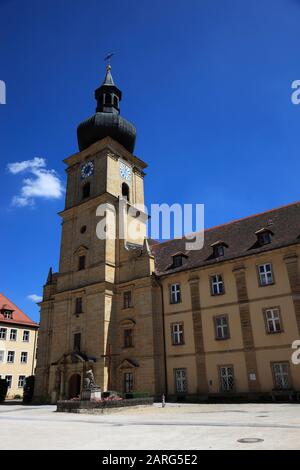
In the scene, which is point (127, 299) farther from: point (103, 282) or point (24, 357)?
point (24, 357)

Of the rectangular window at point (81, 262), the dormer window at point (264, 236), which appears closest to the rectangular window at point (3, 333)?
the rectangular window at point (81, 262)

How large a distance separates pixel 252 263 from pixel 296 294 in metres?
3.95

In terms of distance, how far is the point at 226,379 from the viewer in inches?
1065

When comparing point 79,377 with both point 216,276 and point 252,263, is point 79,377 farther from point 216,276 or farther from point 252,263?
point 252,263

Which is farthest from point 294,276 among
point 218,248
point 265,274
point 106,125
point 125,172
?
point 106,125

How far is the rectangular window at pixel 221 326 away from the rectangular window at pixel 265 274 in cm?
383

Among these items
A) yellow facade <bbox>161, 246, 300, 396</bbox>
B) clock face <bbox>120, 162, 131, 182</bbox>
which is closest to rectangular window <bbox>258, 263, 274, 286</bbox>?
yellow facade <bbox>161, 246, 300, 396</bbox>

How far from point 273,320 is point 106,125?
1085 inches

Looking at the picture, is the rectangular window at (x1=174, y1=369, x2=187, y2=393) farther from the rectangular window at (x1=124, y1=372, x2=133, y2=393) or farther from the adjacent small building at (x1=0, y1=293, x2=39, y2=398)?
the adjacent small building at (x1=0, y1=293, x2=39, y2=398)

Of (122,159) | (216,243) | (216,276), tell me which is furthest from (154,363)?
(122,159)

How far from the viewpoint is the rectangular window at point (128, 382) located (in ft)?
103
